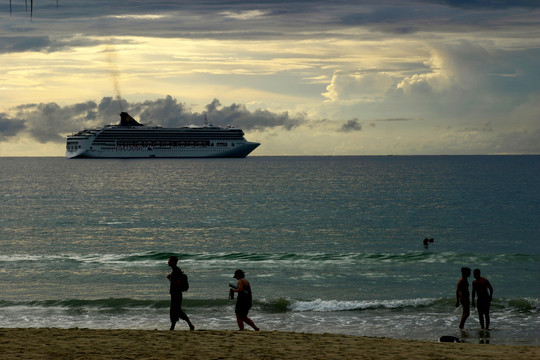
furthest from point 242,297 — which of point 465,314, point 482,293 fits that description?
point 482,293

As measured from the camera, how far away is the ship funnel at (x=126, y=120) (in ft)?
639

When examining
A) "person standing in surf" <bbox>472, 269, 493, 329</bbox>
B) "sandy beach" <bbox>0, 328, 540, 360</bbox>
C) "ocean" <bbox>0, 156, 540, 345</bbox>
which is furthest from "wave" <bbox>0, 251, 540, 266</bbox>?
"sandy beach" <bbox>0, 328, 540, 360</bbox>

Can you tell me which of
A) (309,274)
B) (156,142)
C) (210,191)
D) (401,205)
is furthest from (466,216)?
(156,142)

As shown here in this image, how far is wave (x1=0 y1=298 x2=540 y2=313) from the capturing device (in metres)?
20.2

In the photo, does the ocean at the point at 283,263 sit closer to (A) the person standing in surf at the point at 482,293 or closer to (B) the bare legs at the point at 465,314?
(B) the bare legs at the point at 465,314

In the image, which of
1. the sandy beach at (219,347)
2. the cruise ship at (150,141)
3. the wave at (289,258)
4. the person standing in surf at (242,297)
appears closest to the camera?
the sandy beach at (219,347)

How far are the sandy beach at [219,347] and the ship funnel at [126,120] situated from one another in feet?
609

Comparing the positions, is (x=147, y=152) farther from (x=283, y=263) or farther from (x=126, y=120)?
(x=283, y=263)

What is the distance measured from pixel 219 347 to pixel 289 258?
18.6m

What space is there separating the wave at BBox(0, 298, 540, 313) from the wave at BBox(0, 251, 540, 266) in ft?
28.3

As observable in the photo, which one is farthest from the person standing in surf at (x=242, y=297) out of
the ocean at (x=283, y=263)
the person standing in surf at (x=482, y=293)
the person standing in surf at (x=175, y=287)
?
the person standing in surf at (x=482, y=293)

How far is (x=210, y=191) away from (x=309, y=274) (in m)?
55.7

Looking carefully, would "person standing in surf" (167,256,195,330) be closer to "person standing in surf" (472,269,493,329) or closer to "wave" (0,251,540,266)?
"person standing in surf" (472,269,493,329)

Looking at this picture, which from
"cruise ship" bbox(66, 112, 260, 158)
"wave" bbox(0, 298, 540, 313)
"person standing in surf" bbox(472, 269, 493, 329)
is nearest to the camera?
"person standing in surf" bbox(472, 269, 493, 329)
